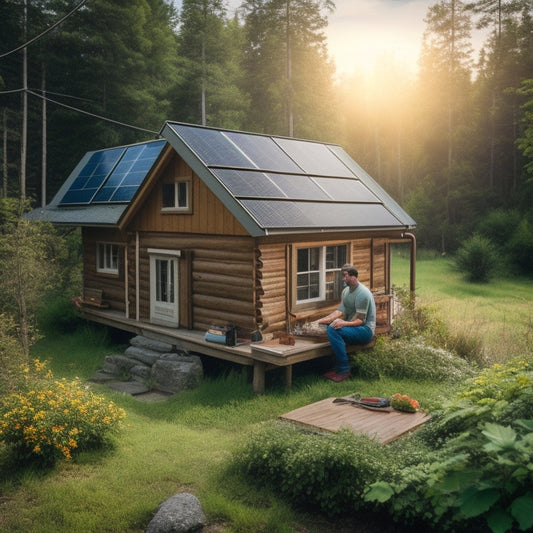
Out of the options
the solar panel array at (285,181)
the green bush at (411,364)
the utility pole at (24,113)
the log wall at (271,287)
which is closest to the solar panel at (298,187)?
the solar panel array at (285,181)

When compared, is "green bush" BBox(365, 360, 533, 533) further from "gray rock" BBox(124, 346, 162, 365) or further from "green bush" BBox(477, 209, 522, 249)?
"green bush" BBox(477, 209, 522, 249)

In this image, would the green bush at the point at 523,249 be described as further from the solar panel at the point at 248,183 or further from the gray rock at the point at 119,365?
the gray rock at the point at 119,365

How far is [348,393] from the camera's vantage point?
10461 millimetres

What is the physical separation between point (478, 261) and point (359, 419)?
→ 20502 millimetres

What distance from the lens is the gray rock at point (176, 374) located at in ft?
38.2

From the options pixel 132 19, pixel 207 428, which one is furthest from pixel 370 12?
pixel 132 19

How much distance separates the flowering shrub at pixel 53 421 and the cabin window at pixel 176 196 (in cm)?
593

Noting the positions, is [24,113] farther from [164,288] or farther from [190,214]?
[190,214]

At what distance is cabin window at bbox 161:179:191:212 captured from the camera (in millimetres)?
13195

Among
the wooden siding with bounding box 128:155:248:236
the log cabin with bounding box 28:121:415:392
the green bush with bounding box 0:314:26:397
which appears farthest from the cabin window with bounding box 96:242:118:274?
the green bush with bounding box 0:314:26:397

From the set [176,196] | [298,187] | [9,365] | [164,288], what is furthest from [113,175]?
[9,365]

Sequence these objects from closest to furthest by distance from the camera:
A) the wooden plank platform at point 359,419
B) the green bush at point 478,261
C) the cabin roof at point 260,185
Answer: the wooden plank platform at point 359,419 → the cabin roof at point 260,185 → the green bush at point 478,261

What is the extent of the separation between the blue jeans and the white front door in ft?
14.5

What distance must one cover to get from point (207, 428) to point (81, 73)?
91.0ft
